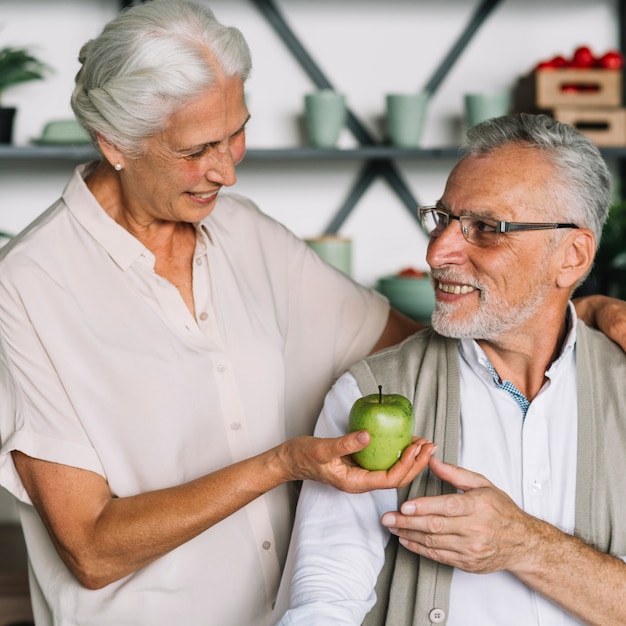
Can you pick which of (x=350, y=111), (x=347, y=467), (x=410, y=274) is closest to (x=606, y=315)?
(x=347, y=467)

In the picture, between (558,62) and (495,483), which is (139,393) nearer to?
(495,483)

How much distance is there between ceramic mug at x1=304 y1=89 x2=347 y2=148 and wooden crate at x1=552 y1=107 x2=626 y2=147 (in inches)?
31.8

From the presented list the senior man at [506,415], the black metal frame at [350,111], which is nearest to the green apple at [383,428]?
the senior man at [506,415]

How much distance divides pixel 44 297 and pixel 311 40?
233cm

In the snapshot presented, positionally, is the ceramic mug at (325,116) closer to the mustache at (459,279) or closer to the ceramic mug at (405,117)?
the ceramic mug at (405,117)

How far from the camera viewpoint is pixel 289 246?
2.24 metres

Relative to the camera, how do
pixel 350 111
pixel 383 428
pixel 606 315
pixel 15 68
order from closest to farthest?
1. pixel 383 428
2. pixel 606 315
3. pixel 15 68
4. pixel 350 111

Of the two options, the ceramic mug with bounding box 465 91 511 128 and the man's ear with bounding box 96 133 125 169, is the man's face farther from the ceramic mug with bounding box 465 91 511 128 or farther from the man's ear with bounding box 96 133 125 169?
the ceramic mug with bounding box 465 91 511 128

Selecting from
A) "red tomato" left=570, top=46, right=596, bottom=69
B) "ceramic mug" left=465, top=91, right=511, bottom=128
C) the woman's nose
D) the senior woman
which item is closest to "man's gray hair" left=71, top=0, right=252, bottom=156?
the senior woman

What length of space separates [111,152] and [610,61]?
241cm

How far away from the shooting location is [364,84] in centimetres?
388

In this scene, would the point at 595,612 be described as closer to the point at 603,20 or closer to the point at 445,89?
the point at 445,89

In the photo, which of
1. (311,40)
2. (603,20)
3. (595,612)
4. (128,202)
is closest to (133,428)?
(128,202)

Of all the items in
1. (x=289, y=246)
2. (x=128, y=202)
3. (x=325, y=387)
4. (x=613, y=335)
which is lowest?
(x=325, y=387)
